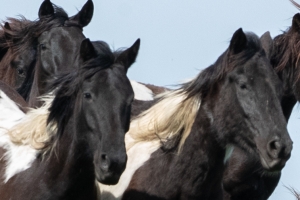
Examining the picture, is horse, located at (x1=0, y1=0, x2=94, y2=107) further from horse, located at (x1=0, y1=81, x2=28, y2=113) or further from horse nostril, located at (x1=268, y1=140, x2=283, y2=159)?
horse nostril, located at (x1=268, y1=140, x2=283, y2=159)

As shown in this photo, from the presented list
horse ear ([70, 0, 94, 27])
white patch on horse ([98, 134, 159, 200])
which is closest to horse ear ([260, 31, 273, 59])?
white patch on horse ([98, 134, 159, 200])

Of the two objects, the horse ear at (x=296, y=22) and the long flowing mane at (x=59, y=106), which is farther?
the horse ear at (x=296, y=22)

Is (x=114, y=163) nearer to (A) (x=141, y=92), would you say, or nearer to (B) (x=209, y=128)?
(B) (x=209, y=128)

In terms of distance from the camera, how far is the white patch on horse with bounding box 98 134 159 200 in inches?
294

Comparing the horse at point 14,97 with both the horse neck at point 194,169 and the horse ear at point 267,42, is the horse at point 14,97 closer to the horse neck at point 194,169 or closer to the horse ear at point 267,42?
the horse neck at point 194,169

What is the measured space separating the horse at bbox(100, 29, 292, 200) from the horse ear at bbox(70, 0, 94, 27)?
5.97ft

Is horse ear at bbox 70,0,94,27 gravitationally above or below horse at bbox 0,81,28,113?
above

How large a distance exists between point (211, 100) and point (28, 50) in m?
2.71

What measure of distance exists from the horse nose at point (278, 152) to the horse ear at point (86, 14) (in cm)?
285

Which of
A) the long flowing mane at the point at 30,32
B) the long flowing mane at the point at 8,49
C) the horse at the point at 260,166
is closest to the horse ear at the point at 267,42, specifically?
the horse at the point at 260,166

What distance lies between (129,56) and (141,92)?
113 inches

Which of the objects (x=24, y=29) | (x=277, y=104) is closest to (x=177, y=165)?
(x=277, y=104)

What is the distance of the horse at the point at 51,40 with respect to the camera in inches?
341

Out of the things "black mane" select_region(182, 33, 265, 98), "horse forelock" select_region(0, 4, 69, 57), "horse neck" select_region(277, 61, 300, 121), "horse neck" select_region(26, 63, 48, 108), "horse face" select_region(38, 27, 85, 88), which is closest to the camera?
"black mane" select_region(182, 33, 265, 98)
